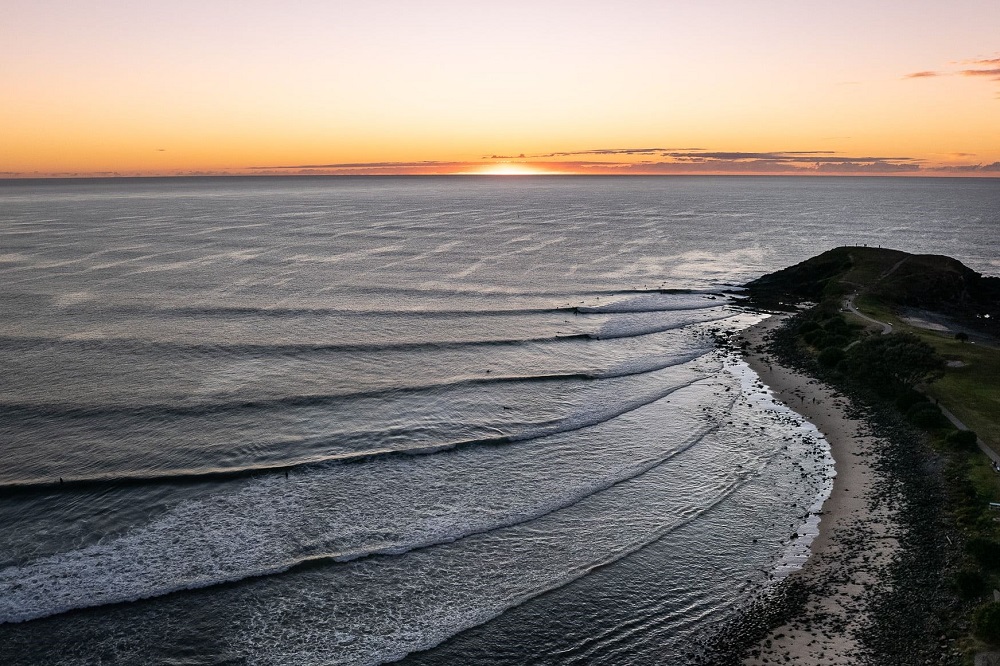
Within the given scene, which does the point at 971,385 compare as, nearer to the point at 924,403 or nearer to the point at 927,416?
the point at 924,403

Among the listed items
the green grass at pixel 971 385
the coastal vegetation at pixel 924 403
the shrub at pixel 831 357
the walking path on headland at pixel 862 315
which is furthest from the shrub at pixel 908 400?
the walking path on headland at pixel 862 315

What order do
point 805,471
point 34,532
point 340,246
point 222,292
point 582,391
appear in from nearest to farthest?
point 34,532
point 805,471
point 582,391
point 222,292
point 340,246

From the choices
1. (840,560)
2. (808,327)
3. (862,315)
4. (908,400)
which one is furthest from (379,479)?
(862,315)

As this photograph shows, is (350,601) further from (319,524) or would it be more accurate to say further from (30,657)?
(30,657)

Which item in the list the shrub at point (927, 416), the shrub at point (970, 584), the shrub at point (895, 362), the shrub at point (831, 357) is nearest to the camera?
the shrub at point (970, 584)

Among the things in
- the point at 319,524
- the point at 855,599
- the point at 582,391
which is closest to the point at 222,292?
the point at 582,391

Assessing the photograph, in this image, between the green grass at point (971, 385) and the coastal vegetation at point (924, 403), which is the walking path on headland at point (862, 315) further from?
the green grass at point (971, 385)
